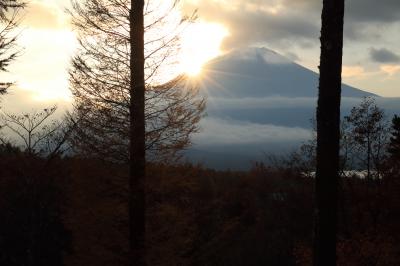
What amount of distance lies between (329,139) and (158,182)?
33.0ft

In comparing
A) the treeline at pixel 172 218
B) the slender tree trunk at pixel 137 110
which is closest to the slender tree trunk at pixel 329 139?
the slender tree trunk at pixel 137 110

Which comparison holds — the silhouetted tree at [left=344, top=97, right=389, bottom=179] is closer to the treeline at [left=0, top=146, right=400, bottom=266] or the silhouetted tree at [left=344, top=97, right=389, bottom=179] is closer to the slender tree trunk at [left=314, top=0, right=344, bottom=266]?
the treeline at [left=0, top=146, right=400, bottom=266]

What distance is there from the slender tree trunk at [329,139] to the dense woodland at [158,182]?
0.01m

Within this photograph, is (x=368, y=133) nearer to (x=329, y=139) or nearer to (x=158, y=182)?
(x=158, y=182)

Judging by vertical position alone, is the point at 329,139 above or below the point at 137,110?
below

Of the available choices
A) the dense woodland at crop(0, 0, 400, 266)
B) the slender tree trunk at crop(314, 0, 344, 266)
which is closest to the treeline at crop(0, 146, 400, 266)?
the dense woodland at crop(0, 0, 400, 266)

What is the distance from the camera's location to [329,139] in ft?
23.5

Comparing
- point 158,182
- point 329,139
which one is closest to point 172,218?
point 158,182

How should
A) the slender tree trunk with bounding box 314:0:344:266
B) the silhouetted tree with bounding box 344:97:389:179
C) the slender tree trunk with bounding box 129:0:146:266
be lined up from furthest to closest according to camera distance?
the silhouetted tree with bounding box 344:97:389:179 → the slender tree trunk with bounding box 129:0:146:266 → the slender tree trunk with bounding box 314:0:344:266

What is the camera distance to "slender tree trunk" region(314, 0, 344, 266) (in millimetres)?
7145

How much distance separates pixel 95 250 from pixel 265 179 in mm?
44068

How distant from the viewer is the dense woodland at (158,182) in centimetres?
732

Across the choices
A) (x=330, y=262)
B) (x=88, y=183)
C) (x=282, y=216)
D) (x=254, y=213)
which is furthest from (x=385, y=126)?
(x=330, y=262)

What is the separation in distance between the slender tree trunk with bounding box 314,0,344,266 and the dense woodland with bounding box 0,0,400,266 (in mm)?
13
